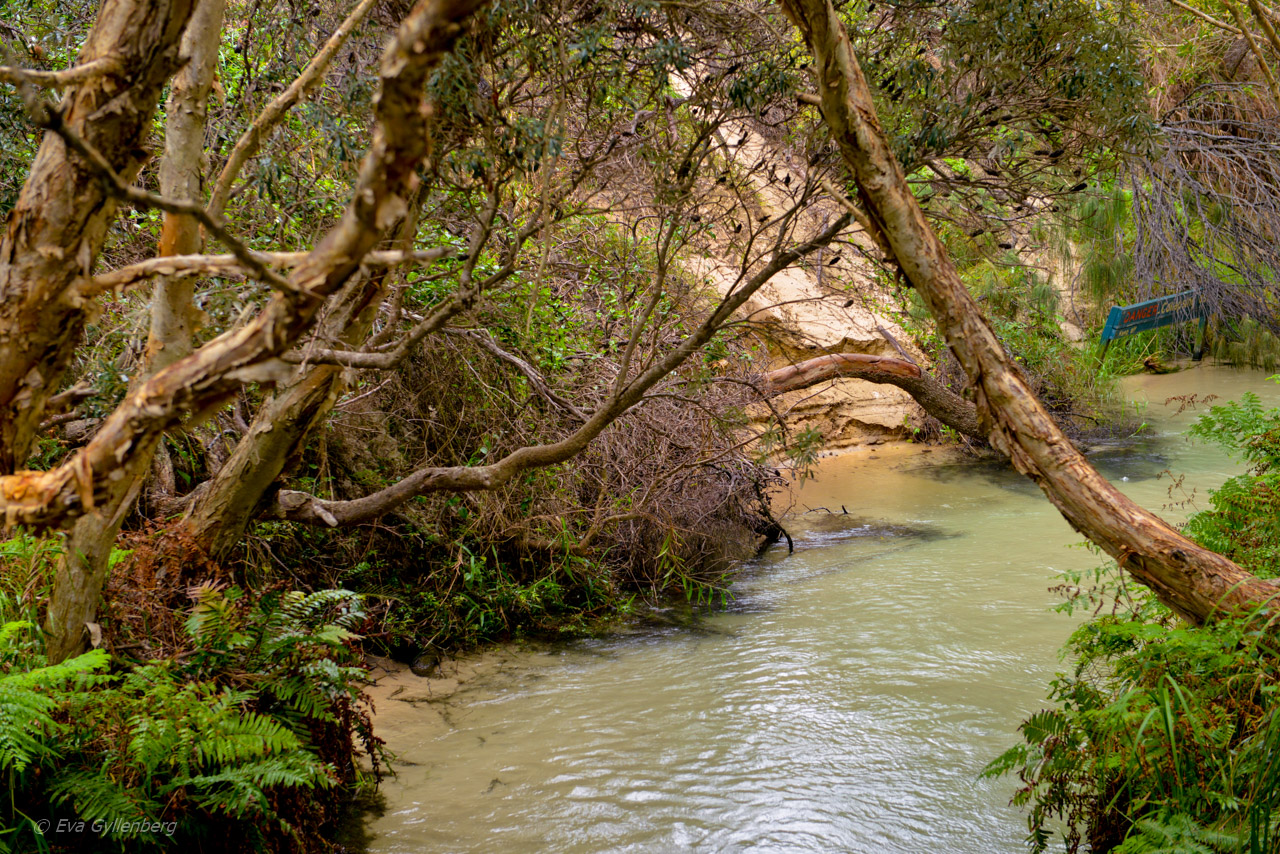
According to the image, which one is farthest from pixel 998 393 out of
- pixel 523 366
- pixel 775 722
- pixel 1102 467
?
pixel 1102 467

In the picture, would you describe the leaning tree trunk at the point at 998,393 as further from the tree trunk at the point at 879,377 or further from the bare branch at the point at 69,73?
the tree trunk at the point at 879,377

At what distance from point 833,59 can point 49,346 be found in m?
2.95

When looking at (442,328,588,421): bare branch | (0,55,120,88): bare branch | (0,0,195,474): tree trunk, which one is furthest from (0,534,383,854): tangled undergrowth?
(442,328,588,421): bare branch

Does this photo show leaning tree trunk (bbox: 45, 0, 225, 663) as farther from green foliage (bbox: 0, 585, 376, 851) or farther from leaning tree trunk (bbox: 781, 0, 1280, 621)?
leaning tree trunk (bbox: 781, 0, 1280, 621)

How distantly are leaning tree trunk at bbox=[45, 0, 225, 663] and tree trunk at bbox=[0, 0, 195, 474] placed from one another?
2.35 feet

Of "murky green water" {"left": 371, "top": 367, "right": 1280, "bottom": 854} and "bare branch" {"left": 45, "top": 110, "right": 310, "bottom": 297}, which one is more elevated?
"bare branch" {"left": 45, "top": 110, "right": 310, "bottom": 297}

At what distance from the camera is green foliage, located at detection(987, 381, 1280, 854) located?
2.59m

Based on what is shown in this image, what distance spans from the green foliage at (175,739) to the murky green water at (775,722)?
76cm

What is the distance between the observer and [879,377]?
8.58 metres

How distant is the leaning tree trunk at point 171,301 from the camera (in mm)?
2812

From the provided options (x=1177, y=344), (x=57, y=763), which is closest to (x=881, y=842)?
(x=57, y=763)

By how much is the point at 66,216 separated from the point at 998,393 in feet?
10.6

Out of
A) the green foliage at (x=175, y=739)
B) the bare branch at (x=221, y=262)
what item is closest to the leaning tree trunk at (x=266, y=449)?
the green foliage at (x=175, y=739)

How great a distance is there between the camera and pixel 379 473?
6012 millimetres
